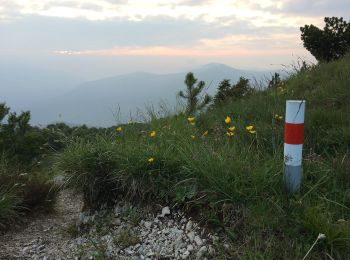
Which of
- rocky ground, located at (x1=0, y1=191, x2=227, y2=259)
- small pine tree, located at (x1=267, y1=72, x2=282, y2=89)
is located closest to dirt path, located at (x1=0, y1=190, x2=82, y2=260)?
rocky ground, located at (x1=0, y1=191, x2=227, y2=259)

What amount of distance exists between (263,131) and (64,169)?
2.43 meters

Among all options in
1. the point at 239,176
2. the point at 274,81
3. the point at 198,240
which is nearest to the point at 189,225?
the point at 198,240

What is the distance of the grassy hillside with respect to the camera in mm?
3035

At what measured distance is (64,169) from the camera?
4.71 meters

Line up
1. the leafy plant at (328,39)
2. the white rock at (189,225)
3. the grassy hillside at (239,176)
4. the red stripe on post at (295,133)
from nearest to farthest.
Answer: the grassy hillside at (239,176)
the red stripe on post at (295,133)
the white rock at (189,225)
the leafy plant at (328,39)

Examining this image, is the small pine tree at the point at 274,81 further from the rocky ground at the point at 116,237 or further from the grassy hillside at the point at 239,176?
the rocky ground at the point at 116,237

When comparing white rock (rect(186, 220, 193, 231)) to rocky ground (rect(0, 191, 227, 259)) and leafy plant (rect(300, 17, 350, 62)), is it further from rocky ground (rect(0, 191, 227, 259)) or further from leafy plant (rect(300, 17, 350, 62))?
leafy plant (rect(300, 17, 350, 62))

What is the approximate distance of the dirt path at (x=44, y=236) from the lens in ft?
13.5

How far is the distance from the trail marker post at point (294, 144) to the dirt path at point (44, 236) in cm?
223

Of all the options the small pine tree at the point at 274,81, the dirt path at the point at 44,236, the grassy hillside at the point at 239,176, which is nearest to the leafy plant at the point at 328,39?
the small pine tree at the point at 274,81

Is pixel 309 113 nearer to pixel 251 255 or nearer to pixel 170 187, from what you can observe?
pixel 170 187

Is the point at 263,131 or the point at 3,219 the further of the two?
the point at 263,131

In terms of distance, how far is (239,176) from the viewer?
11.7ft

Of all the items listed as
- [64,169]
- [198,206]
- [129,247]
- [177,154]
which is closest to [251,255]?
[198,206]
